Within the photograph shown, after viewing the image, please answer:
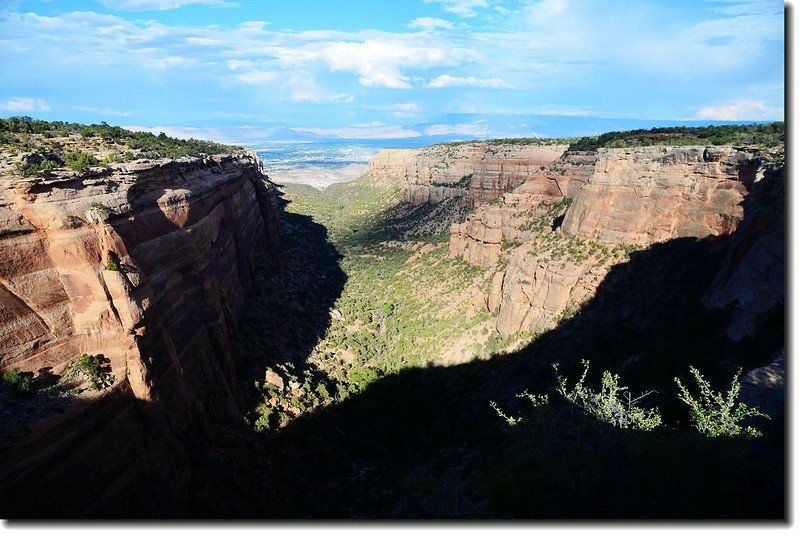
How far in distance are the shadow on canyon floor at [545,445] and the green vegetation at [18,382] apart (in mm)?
9348

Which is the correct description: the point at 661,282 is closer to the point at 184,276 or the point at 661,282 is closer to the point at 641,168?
the point at 641,168

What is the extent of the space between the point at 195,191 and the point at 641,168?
3401 centimetres

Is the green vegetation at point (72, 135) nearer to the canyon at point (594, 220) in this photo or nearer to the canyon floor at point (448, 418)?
the canyon floor at point (448, 418)

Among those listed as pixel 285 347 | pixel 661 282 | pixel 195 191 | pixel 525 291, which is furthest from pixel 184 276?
pixel 661 282

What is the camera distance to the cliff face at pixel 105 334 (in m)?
16.9

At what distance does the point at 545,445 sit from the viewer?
559 inches

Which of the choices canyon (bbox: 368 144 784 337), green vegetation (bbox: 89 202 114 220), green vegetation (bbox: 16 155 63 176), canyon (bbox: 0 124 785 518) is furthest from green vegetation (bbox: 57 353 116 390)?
canyon (bbox: 368 144 784 337)

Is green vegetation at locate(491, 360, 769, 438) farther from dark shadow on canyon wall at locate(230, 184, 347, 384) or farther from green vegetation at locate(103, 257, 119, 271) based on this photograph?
dark shadow on canyon wall at locate(230, 184, 347, 384)

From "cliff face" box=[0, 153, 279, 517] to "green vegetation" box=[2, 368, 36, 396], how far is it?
0.32m

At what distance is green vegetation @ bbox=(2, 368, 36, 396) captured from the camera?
17000 millimetres

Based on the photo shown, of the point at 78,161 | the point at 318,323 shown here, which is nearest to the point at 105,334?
the point at 78,161

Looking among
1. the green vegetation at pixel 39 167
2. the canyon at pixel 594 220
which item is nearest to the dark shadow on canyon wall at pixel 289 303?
the green vegetation at pixel 39 167

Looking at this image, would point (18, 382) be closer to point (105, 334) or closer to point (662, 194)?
point (105, 334)

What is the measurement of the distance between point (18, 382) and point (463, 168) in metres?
86.9
